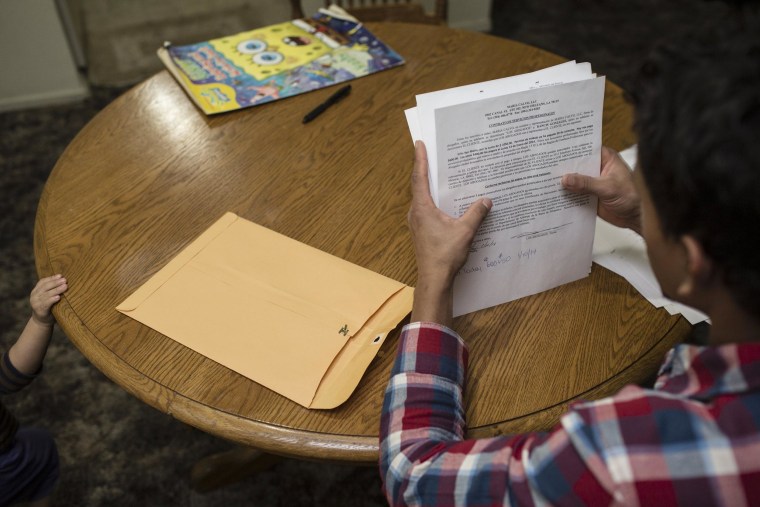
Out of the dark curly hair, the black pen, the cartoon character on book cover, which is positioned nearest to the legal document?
the dark curly hair

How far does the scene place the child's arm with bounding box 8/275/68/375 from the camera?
955mm

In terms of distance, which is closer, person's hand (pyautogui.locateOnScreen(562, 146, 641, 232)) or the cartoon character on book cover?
person's hand (pyautogui.locateOnScreen(562, 146, 641, 232))

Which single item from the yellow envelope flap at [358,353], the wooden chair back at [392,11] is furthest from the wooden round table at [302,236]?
the wooden chair back at [392,11]

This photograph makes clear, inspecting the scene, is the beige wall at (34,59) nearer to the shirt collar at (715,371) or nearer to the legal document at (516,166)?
the legal document at (516,166)

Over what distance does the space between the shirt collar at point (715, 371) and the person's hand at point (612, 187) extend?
0.31 m

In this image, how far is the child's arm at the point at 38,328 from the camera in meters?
0.96

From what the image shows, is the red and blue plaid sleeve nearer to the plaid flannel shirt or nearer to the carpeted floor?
the plaid flannel shirt

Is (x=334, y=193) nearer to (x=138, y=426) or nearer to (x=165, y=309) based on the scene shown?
(x=165, y=309)

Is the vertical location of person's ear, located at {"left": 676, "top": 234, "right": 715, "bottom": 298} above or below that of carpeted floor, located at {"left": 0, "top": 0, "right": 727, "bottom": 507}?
above

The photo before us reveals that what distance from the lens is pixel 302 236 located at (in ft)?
3.42

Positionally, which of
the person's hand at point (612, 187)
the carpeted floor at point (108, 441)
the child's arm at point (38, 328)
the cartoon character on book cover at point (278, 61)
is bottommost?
the carpeted floor at point (108, 441)

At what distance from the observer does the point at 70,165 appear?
1.20m

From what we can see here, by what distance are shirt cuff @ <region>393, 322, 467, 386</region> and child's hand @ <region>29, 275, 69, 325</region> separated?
54 centimetres

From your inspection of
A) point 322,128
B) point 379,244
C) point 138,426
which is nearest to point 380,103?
point 322,128
